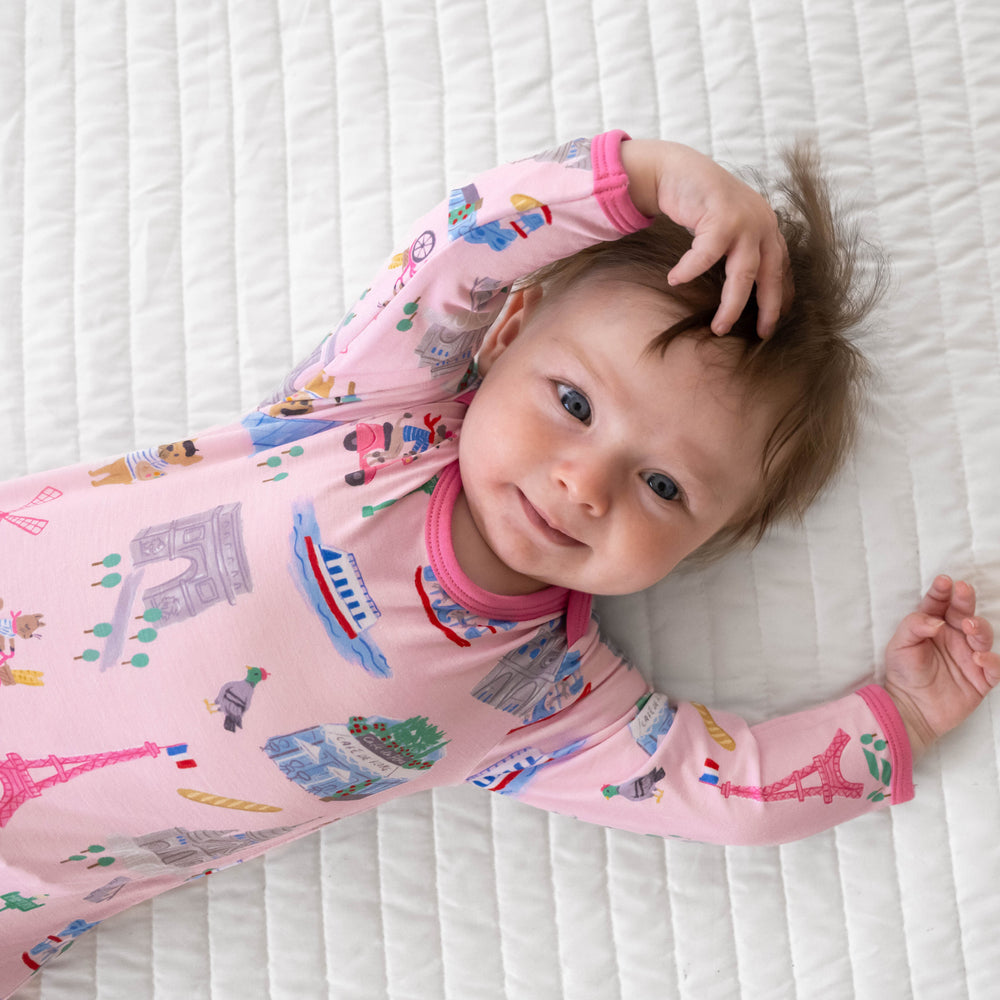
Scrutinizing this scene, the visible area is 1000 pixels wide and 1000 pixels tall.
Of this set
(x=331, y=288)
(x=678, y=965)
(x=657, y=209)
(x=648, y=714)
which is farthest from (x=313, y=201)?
(x=678, y=965)

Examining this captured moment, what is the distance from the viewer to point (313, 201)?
1.13 meters

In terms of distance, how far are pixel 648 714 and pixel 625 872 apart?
19cm

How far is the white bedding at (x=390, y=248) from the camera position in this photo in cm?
106

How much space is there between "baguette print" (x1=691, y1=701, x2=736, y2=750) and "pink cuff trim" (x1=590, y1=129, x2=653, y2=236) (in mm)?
522

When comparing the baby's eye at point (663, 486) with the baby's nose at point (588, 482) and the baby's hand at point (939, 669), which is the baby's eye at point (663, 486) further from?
the baby's hand at point (939, 669)

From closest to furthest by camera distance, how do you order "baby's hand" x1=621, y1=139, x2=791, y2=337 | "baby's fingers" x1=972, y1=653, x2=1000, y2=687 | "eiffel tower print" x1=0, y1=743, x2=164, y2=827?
"baby's hand" x1=621, y1=139, x2=791, y2=337 → "eiffel tower print" x1=0, y1=743, x2=164, y2=827 → "baby's fingers" x1=972, y1=653, x2=1000, y2=687

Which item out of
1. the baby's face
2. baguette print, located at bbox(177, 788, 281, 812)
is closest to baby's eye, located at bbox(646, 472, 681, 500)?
the baby's face

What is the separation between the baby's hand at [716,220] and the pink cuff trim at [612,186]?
2cm

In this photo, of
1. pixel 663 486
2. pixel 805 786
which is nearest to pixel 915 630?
pixel 805 786

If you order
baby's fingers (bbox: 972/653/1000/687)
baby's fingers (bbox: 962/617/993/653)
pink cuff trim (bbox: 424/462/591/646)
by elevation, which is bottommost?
baby's fingers (bbox: 972/653/1000/687)

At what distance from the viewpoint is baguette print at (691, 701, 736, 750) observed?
1.02m

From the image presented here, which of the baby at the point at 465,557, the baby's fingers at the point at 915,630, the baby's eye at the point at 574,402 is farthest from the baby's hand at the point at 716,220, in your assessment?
the baby's fingers at the point at 915,630

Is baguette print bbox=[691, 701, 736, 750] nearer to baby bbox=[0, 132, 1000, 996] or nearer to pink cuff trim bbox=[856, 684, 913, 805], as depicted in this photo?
baby bbox=[0, 132, 1000, 996]

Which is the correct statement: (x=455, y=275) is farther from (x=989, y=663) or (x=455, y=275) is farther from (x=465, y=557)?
(x=989, y=663)
